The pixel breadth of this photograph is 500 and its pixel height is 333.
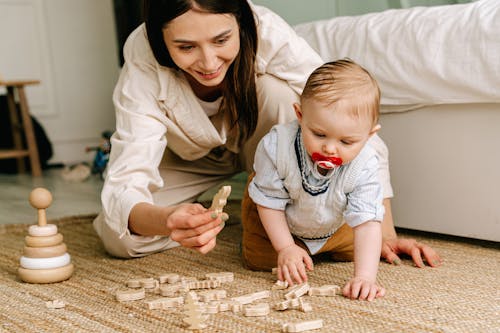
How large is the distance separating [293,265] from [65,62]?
2.93 m

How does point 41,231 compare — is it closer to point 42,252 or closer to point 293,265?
point 42,252

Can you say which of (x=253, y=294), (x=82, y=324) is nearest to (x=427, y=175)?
(x=253, y=294)

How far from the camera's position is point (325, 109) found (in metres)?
0.98

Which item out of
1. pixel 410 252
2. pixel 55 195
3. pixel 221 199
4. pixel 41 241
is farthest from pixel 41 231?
pixel 55 195

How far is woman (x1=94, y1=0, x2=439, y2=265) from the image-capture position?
3.51 ft

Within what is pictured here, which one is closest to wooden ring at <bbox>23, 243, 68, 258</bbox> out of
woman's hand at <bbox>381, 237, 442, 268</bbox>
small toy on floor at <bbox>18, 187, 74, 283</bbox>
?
small toy on floor at <bbox>18, 187, 74, 283</bbox>

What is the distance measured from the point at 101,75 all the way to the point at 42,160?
0.65m

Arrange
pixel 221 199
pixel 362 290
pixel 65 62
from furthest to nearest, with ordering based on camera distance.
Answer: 1. pixel 65 62
2. pixel 362 290
3. pixel 221 199

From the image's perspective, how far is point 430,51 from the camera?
51.7 inches

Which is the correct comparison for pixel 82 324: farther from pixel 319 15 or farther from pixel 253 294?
pixel 319 15

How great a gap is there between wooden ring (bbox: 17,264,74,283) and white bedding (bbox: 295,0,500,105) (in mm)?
793

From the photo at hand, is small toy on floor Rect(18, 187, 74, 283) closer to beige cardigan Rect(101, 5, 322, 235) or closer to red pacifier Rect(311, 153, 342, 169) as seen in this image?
beige cardigan Rect(101, 5, 322, 235)

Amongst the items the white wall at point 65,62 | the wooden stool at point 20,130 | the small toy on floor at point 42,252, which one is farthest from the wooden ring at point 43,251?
the white wall at point 65,62

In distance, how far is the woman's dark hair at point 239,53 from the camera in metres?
1.07
